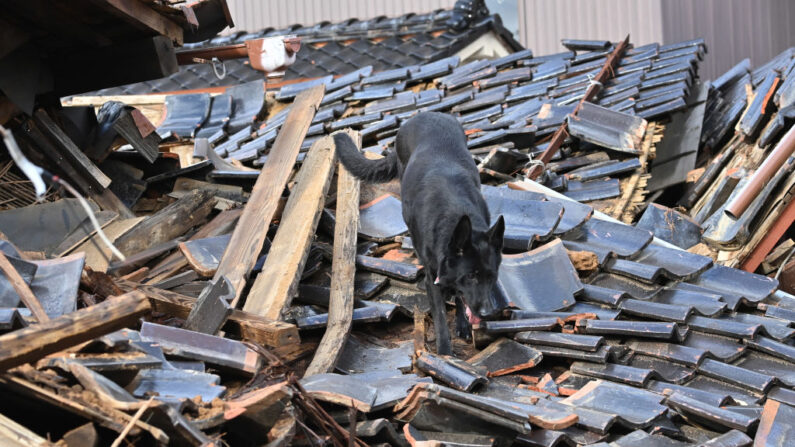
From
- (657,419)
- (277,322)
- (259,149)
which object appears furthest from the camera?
(259,149)

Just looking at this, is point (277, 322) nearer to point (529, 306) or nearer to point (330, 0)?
point (529, 306)

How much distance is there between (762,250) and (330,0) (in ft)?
43.0

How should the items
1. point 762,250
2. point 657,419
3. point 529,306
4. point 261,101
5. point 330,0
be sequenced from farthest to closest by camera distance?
point 330,0, point 261,101, point 762,250, point 529,306, point 657,419

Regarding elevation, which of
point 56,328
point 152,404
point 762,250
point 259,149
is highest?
point 56,328

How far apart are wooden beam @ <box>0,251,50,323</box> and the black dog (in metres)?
2.33

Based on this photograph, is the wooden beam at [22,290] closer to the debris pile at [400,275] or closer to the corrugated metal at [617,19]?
the debris pile at [400,275]

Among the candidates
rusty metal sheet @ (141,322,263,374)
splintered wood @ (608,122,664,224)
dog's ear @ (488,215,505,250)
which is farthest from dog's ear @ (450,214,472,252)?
splintered wood @ (608,122,664,224)

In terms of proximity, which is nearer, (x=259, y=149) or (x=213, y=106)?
(x=259, y=149)

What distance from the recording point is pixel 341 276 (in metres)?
6.12

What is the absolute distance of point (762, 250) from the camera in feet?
24.6

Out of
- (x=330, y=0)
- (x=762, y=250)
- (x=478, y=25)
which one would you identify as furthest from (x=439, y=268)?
(x=330, y=0)

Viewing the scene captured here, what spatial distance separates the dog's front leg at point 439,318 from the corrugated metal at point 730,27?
13.0m

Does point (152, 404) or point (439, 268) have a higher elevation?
point (152, 404)

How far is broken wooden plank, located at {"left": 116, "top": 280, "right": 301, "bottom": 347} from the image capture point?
4.91 meters
